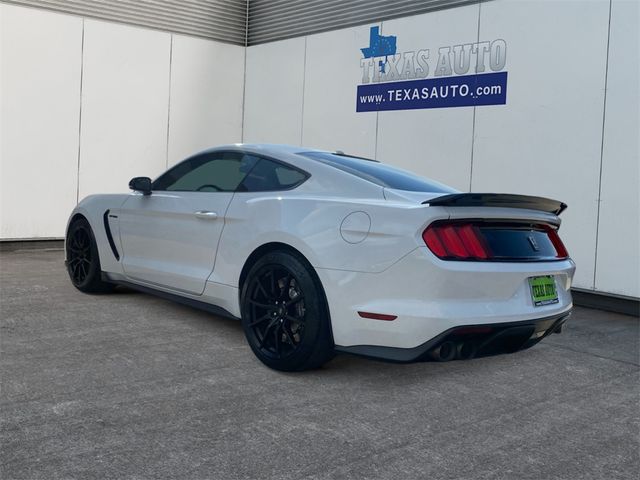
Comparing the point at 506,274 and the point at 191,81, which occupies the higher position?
the point at 191,81

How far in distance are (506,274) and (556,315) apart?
522 millimetres

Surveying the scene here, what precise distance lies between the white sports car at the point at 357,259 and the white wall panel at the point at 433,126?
405cm

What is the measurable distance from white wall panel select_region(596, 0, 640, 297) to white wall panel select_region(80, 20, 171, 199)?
275 inches

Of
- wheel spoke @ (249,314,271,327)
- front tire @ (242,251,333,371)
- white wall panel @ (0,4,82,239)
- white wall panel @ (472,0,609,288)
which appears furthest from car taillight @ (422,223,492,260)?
white wall panel @ (0,4,82,239)

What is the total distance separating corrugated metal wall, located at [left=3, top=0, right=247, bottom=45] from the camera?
32.8 feet

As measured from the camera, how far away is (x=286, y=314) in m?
3.93

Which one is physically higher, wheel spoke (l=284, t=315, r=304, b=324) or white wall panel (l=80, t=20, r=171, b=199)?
white wall panel (l=80, t=20, r=171, b=199)

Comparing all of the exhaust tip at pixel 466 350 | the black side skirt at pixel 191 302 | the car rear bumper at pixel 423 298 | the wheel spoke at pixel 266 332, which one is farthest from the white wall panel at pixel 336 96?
the exhaust tip at pixel 466 350

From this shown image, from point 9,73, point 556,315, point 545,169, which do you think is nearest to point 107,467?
point 556,315

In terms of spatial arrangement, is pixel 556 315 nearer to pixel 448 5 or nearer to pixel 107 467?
pixel 107 467

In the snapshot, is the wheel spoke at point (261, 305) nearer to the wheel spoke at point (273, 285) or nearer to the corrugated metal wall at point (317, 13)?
the wheel spoke at point (273, 285)

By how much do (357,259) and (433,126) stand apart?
557 centimetres

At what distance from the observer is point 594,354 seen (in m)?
5.05

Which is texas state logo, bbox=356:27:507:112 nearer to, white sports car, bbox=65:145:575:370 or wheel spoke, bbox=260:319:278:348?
white sports car, bbox=65:145:575:370
